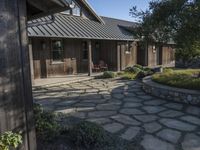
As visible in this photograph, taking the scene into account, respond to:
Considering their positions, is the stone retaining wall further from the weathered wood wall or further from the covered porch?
the weathered wood wall

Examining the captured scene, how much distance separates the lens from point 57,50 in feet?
44.7

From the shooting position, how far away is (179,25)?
24.4 feet

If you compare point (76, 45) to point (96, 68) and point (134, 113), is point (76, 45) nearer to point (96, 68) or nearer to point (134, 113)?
point (96, 68)

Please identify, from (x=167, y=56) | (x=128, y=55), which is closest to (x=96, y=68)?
(x=128, y=55)

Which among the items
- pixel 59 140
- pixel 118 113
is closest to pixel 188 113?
pixel 118 113

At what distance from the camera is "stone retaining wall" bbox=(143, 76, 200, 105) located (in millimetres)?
7045

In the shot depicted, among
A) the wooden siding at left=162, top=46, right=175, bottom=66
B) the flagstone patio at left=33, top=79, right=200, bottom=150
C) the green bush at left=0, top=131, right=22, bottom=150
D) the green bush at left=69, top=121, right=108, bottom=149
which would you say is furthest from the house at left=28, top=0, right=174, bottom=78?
the green bush at left=0, top=131, right=22, bottom=150

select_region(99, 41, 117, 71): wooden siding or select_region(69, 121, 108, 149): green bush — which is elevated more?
select_region(99, 41, 117, 71): wooden siding

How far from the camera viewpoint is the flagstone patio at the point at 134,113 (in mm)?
4564

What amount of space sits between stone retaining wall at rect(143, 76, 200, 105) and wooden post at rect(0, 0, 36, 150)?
18.1 ft

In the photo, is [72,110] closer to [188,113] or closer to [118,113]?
[118,113]

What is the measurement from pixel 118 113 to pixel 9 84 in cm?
390

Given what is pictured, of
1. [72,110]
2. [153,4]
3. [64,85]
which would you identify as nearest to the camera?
[72,110]

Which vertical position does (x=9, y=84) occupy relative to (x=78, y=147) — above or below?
above
